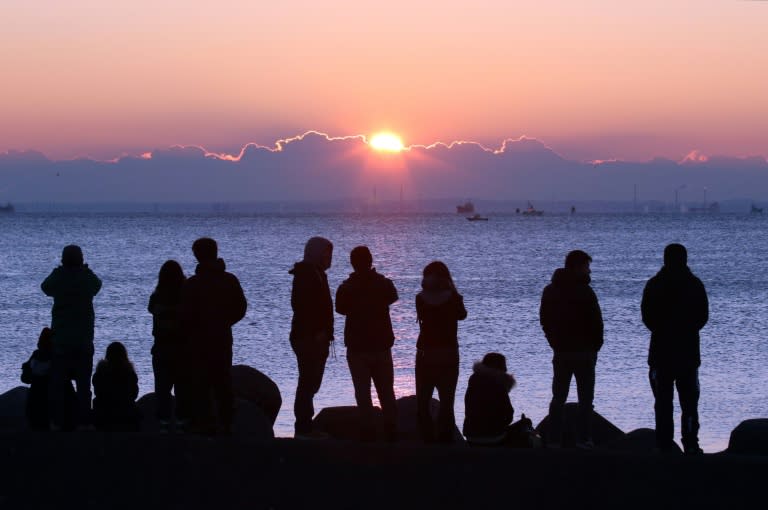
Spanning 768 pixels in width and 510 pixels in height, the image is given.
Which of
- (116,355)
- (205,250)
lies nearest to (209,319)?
(205,250)

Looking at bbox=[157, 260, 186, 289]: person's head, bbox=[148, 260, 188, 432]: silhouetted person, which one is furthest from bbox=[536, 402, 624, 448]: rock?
bbox=[157, 260, 186, 289]: person's head

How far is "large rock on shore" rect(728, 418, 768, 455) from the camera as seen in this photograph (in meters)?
11.6

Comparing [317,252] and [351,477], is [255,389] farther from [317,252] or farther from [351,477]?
[351,477]

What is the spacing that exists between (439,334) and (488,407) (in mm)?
853

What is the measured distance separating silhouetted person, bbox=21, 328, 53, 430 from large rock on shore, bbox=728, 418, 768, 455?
6.88 m

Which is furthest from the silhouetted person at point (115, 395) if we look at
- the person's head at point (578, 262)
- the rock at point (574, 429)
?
the person's head at point (578, 262)

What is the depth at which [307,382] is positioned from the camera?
11.3 meters

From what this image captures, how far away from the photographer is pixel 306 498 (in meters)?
9.24

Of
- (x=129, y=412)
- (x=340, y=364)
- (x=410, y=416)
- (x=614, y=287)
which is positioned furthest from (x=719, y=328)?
(x=129, y=412)

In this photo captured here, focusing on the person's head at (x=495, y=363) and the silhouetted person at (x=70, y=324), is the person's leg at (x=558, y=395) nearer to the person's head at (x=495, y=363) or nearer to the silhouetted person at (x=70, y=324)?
the person's head at (x=495, y=363)

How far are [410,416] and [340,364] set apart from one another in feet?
46.4

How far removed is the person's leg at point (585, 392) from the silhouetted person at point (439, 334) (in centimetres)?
125

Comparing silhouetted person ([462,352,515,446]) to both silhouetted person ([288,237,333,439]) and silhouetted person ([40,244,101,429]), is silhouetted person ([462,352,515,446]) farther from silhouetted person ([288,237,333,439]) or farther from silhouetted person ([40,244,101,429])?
silhouetted person ([40,244,101,429])

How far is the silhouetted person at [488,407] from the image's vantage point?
1059cm
